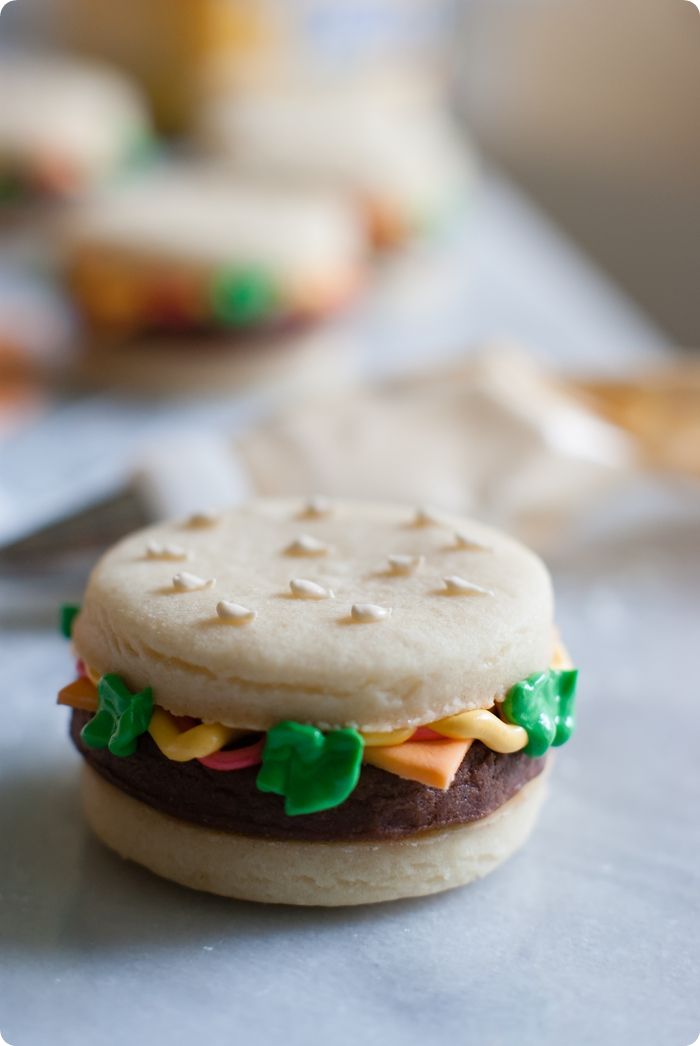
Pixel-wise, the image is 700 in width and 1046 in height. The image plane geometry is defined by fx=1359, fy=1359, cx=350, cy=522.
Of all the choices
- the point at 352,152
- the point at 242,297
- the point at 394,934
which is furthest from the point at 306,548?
the point at 352,152

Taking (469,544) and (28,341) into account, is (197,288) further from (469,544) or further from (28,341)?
(469,544)

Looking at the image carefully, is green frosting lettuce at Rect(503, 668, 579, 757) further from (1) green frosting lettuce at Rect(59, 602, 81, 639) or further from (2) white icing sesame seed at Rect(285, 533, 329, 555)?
(1) green frosting lettuce at Rect(59, 602, 81, 639)

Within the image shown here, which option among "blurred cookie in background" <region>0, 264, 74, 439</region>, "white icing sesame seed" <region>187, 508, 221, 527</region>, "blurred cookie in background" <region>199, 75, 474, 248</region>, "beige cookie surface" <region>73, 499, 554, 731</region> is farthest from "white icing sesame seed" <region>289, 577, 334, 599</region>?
"blurred cookie in background" <region>199, 75, 474, 248</region>

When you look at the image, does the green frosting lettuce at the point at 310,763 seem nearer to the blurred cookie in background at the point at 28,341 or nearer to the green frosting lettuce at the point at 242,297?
the blurred cookie in background at the point at 28,341

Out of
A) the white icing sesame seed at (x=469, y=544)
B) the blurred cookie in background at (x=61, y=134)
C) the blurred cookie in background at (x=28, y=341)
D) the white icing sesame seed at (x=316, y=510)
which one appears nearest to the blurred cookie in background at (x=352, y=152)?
the blurred cookie in background at (x=61, y=134)

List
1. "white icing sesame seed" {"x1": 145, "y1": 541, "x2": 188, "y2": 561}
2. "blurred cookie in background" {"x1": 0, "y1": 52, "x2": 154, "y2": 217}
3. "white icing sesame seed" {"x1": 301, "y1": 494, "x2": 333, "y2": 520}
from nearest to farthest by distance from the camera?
"white icing sesame seed" {"x1": 145, "y1": 541, "x2": 188, "y2": 561}, "white icing sesame seed" {"x1": 301, "y1": 494, "x2": 333, "y2": 520}, "blurred cookie in background" {"x1": 0, "y1": 52, "x2": 154, "y2": 217}

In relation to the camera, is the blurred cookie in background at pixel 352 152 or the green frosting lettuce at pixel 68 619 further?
the blurred cookie in background at pixel 352 152

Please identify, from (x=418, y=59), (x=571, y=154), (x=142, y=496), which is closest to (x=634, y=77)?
(x=571, y=154)
